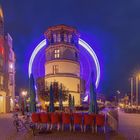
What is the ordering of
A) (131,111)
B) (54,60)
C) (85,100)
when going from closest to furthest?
(131,111)
(54,60)
(85,100)

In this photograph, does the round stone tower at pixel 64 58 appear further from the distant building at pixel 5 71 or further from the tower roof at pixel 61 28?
the distant building at pixel 5 71

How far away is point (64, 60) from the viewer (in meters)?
80.2

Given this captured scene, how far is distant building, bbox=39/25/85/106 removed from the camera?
261 feet

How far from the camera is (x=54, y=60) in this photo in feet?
→ 265

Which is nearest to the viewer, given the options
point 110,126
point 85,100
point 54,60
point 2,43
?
point 110,126

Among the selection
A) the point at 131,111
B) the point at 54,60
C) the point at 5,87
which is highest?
the point at 54,60

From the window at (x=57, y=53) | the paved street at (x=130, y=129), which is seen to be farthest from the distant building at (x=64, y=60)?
the paved street at (x=130, y=129)

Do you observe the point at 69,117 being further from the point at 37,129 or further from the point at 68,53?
the point at 68,53

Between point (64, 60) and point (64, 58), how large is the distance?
46 centimetres

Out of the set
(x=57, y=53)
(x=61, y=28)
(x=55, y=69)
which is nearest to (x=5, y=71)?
(x=55, y=69)

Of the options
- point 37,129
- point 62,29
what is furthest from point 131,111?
point 37,129

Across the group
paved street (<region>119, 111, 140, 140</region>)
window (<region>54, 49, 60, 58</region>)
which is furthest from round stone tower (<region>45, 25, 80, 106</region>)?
paved street (<region>119, 111, 140, 140</region>)

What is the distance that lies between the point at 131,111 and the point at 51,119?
4106cm

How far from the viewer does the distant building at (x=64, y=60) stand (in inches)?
3130
